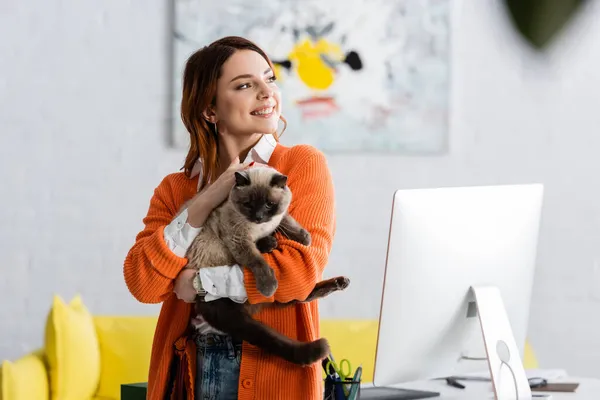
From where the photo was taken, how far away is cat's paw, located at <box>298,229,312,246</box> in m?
1.57

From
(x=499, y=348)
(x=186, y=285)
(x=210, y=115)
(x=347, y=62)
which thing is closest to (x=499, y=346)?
(x=499, y=348)

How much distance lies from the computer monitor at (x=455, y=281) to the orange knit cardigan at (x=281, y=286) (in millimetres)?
151

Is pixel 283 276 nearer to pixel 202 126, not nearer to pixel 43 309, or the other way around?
pixel 202 126

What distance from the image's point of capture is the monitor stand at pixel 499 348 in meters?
1.67

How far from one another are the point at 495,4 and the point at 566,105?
527 millimetres

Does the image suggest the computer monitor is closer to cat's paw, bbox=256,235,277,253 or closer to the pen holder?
the pen holder

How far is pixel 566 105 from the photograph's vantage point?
3387 millimetres

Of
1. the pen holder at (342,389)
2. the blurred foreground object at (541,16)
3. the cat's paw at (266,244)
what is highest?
the blurred foreground object at (541,16)

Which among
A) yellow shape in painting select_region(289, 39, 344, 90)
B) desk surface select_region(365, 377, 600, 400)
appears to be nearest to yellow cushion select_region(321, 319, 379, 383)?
desk surface select_region(365, 377, 600, 400)

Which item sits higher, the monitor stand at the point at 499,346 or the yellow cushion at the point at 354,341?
the monitor stand at the point at 499,346

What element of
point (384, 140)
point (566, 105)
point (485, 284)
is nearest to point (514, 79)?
point (566, 105)

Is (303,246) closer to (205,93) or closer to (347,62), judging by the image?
(205,93)

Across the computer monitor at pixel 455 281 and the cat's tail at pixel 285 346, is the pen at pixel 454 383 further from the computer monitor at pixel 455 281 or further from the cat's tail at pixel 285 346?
the cat's tail at pixel 285 346

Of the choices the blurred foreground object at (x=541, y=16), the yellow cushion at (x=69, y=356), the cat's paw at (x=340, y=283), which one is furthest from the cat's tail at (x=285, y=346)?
the blurred foreground object at (x=541, y=16)
